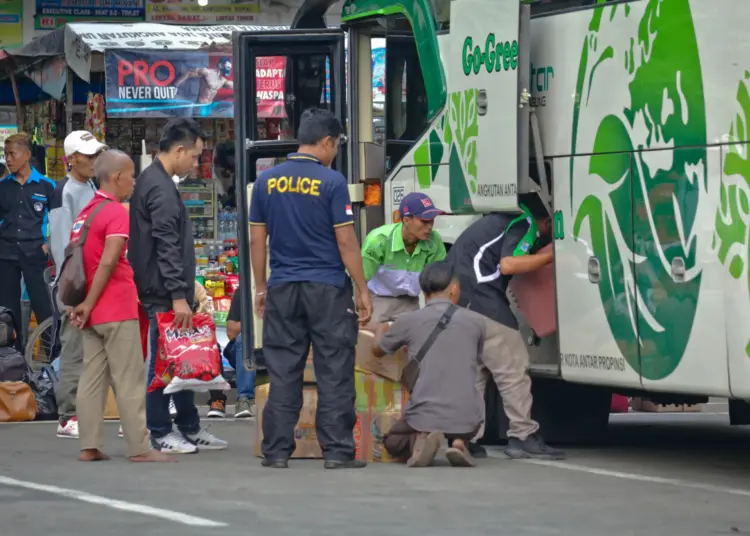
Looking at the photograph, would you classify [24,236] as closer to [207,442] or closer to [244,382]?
[244,382]

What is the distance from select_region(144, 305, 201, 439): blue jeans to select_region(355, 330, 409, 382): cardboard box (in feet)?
3.45

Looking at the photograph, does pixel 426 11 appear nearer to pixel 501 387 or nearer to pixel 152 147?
pixel 501 387

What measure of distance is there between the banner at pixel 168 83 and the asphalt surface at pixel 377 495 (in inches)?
232

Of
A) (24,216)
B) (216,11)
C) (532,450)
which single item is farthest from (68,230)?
(216,11)

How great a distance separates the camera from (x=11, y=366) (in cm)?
1306

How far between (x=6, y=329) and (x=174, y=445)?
335cm

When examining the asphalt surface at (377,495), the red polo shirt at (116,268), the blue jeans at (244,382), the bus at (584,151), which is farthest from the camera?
the blue jeans at (244,382)

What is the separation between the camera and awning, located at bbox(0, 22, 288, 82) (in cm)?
1658

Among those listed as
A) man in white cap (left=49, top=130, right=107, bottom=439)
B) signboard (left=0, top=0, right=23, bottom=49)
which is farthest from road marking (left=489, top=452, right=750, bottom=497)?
signboard (left=0, top=0, right=23, bottom=49)

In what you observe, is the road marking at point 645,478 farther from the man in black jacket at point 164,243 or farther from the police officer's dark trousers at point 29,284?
the police officer's dark trousers at point 29,284

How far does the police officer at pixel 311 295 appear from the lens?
31.4 feet

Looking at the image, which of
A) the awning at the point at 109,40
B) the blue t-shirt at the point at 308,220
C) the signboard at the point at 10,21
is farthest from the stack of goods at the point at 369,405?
the signboard at the point at 10,21

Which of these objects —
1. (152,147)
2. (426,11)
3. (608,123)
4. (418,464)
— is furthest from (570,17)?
(152,147)

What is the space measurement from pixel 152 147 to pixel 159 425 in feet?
24.2
